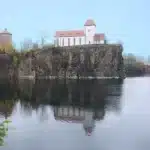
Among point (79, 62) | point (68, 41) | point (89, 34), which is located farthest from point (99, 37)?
point (79, 62)

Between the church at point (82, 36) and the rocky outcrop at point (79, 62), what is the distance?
15.3 metres

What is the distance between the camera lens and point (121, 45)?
224 ft

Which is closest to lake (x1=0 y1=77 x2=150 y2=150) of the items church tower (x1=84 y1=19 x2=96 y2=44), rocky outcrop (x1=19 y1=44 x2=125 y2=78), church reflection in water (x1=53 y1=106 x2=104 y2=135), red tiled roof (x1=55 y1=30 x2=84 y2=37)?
church reflection in water (x1=53 y1=106 x2=104 y2=135)

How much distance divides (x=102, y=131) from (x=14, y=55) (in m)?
55.5

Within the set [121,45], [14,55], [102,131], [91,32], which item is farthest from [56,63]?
[102,131]

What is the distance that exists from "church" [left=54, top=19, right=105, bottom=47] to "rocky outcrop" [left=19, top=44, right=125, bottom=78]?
15297mm

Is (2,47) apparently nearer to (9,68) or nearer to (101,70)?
(9,68)

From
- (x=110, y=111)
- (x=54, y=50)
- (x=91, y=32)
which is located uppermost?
(x=91, y=32)

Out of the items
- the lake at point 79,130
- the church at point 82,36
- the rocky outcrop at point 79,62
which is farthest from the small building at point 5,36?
the lake at point 79,130

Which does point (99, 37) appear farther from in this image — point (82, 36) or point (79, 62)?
point (79, 62)

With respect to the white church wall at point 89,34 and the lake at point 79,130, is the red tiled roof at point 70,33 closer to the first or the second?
the white church wall at point 89,34

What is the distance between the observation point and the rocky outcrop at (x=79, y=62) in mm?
66875

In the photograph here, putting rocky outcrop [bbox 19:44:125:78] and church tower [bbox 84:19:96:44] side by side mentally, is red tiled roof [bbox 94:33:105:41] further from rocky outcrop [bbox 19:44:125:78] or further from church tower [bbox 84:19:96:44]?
rocky outcrop [bbox 19:44:125:78]

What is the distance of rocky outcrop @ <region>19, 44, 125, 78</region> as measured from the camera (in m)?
66.9
